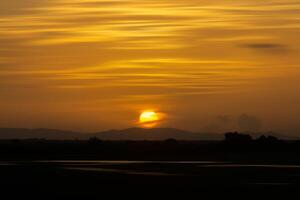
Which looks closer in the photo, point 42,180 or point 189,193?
point 189,193

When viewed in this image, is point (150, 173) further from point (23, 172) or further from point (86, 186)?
point (86, 186)

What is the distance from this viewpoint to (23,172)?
59.7 metres

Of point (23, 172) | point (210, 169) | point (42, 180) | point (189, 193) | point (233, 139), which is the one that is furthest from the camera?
point (233, 139)

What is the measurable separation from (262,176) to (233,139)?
92.8 meters

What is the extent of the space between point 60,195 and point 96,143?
4207 inches

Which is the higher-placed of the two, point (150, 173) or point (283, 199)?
point (150, 173)

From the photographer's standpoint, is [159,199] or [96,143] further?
[96,143]

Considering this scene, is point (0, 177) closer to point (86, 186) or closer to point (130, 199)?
point (86, 186)

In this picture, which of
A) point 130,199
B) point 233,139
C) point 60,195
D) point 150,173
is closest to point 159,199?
point 130,199

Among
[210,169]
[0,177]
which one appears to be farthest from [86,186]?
[210,169]

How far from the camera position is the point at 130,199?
40.4m

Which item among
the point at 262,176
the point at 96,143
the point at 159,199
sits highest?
the point at 96,143

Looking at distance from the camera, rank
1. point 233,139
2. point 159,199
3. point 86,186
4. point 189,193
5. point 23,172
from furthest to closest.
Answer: point 233,139, point 23,172, point 86,186, point 189,193, point 159,199

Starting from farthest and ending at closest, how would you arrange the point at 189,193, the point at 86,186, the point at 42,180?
1. the point at 42,180
2. the point at 86,186
3. the point at 189,193
